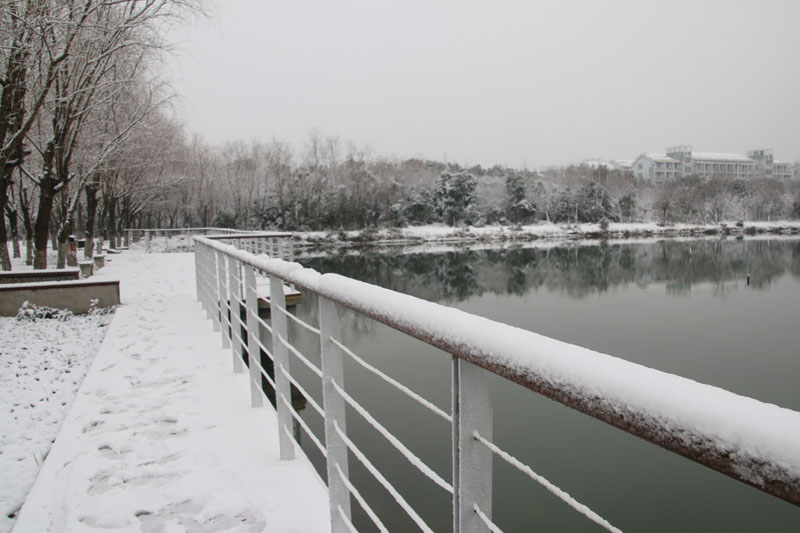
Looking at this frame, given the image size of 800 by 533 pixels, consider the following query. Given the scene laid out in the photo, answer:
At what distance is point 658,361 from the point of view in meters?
11.4

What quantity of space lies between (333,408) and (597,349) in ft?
37.6

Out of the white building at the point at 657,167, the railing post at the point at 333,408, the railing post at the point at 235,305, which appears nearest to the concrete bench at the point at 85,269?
the railing post at the point at 235,305

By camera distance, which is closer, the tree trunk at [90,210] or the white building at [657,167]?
the tree trunk at [90,210]

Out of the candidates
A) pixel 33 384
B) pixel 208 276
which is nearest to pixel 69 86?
pixel 208 276

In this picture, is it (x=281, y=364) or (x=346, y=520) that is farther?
(x=281, y=364)

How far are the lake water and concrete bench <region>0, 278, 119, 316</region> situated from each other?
3.50m

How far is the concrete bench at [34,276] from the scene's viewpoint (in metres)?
9.12

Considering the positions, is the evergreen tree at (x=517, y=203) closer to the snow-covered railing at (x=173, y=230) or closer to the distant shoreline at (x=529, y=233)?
the distant shoreline at (x=529, y=233)

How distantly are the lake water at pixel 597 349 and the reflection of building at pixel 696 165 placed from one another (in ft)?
269

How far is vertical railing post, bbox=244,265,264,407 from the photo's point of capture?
11.2 ft

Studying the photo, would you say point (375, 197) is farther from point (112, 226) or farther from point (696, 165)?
point (696, 165)

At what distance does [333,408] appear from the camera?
1.95 metres

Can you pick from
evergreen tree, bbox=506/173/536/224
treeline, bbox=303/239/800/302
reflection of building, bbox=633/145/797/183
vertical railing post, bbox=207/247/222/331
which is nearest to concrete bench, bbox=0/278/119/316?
vertical railing post, bbox=207/247/222/331

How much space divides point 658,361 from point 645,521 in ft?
21.7
